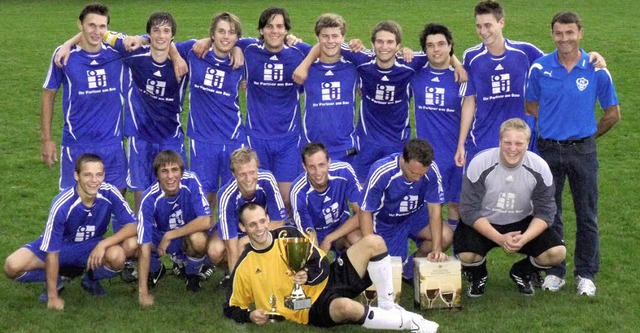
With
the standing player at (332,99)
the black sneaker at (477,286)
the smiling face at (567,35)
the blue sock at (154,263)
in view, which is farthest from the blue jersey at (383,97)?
the blue sock at (154,263)

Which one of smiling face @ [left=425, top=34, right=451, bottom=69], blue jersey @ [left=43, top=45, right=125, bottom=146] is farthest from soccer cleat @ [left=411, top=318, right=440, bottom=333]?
blue jersey @ [left=43, top=45, right=125, bottom=146]

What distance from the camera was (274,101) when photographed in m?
8.45

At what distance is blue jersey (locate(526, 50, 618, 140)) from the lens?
7363 millimetres

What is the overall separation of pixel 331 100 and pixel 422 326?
2.40m

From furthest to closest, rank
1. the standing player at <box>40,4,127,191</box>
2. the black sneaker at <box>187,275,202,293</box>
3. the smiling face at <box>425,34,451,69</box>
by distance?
the standing player at <box>40,4,127,191</box>, the smiling face at <box>425,34,451,69</box>, the black sneaker at <box>187,275,202,293</box>

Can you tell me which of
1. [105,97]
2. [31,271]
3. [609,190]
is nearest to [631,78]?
[609,190]

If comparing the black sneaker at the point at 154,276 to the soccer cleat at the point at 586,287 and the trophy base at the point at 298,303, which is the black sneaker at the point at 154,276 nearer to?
the trophy base at the point at 298,303

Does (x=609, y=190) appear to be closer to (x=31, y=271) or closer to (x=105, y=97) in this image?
(x=105, y=97)

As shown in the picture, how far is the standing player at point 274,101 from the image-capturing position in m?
8.36

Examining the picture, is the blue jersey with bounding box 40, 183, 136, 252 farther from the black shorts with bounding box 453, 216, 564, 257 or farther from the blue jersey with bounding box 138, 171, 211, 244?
the black shorts with bounding box 453, 216, 564, 257

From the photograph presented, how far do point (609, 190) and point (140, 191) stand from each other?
4.93 metres

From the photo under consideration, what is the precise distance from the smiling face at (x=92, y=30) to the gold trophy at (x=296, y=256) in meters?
2.73

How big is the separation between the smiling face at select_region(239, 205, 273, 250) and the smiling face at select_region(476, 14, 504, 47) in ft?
8.72

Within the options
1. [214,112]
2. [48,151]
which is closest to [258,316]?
[214,112]
